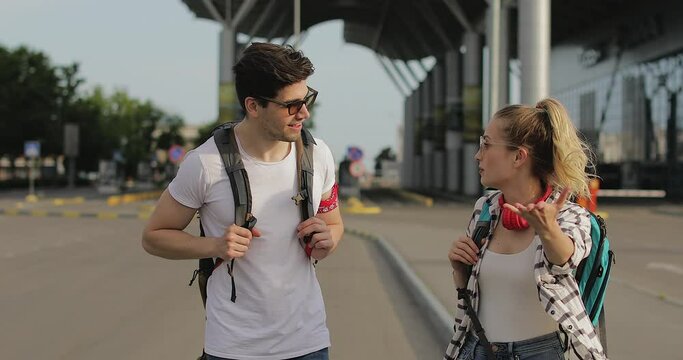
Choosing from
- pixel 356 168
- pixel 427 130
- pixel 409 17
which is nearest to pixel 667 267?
pixel 356 168

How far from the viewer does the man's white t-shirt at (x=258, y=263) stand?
A: 2.78m

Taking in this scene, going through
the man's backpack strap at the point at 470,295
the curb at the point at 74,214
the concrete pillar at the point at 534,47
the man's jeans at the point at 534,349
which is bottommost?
the curb at the point at 74,214

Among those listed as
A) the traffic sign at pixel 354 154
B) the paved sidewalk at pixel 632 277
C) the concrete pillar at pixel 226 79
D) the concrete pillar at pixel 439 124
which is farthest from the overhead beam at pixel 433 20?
the paved sidewalk at pixel 632 277

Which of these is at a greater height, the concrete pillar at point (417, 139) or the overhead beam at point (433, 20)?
the overhead beam at point (433, 20)

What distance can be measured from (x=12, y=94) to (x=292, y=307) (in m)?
61.1

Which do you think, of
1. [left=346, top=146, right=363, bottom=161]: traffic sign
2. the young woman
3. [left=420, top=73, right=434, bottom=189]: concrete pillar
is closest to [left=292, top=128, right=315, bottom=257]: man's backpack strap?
the young woman

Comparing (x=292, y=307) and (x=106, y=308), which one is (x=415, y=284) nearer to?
(x=106, y=308)

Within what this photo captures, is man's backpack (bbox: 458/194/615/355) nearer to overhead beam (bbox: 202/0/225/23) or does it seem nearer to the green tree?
overhead beam (bbox: 202/0/225/23)

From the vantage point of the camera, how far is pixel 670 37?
46594 mm

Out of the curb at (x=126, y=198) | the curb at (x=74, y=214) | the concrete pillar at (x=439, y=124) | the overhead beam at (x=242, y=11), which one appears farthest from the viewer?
the concrete pillar at (x=439, y=124)

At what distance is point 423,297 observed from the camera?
355 inches

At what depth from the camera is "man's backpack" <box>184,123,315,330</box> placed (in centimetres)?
273

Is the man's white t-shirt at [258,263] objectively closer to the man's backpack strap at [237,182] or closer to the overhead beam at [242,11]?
the man's backpack strap at [237,182]

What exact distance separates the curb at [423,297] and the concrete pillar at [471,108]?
103 ft
